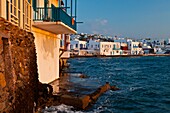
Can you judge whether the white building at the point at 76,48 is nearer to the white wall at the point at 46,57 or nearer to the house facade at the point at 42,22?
the white wall at the point at 46,57

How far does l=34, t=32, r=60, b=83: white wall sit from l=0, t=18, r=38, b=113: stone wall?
12.1 feet

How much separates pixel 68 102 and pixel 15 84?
598 cm

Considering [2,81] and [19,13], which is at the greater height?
[19,13]

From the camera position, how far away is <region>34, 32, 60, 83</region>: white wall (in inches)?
647

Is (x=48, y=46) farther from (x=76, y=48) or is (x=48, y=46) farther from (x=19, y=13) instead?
Result: (x=76, y=48)

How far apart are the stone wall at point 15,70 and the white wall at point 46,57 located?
12.1 feet

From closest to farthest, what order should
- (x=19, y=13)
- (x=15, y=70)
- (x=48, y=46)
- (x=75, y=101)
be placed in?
1. (x=15, y=70)
2. (x=19, y=13)
3. (x=75, y=101)
4. (x=48, y=46)

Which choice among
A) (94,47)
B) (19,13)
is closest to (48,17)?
(19,13)

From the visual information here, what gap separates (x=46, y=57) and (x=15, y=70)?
932 cm

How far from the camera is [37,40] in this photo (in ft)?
52.4

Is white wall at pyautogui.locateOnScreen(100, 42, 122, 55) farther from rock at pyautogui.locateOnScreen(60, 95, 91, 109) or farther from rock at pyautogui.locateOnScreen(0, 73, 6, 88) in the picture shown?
rock at pyautogui.locateOnScreen(0, 73, 6, 88)

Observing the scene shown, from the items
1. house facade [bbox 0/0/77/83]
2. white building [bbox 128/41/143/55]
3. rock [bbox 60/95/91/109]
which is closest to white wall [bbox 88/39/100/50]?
white building [bbox 128/41/143/55]

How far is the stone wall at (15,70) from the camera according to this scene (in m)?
7.79

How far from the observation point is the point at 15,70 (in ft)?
30.5
